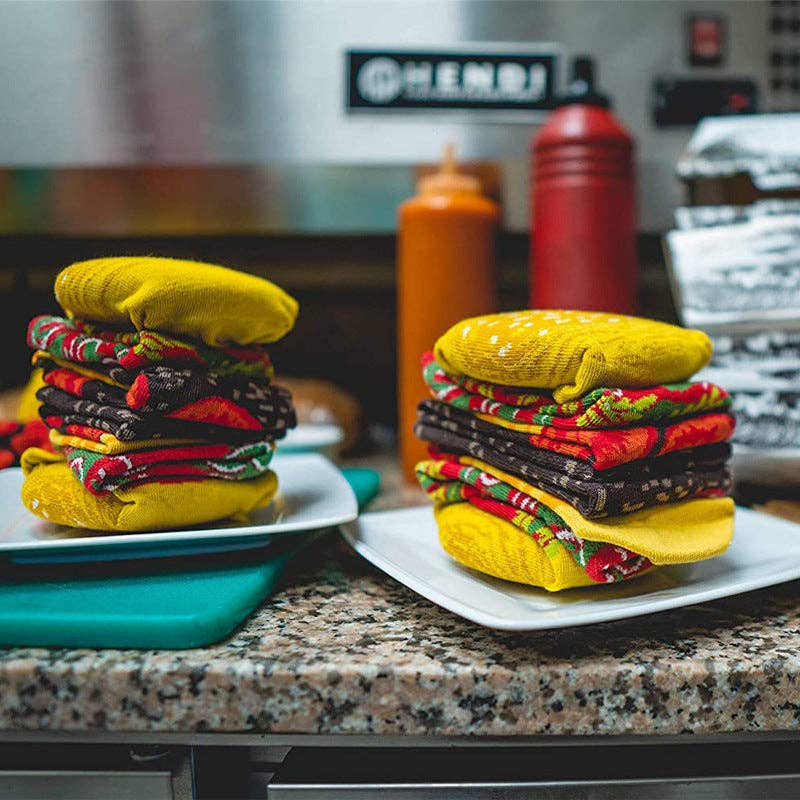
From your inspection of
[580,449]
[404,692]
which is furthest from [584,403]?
[404,692]

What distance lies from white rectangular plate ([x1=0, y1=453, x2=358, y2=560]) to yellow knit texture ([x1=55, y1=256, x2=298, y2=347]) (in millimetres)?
121

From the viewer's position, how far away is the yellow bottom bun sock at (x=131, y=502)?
1.30 ft

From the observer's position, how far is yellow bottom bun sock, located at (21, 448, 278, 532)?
Answer: 40 centimetres

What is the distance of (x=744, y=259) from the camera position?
0.62m

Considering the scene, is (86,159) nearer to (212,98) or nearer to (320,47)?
(212,98)

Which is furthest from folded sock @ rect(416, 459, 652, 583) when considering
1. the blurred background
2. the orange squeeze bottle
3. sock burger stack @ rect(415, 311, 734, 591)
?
the blurred background

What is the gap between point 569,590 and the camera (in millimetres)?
375

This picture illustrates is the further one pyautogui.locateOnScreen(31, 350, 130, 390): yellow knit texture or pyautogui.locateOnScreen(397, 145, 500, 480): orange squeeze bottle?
pyautogui.locateOnScreen(397, 145, 500, 480): orange squeeze bottle

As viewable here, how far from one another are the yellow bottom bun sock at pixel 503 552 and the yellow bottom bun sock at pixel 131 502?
0.14 meters

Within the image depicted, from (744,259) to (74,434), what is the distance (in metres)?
0.57

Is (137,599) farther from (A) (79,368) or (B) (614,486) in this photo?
(B) (614,486)

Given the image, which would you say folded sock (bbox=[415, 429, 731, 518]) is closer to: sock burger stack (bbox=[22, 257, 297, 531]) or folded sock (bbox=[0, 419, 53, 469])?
sock burger stack (bbox=[22, 257, 297, 531])

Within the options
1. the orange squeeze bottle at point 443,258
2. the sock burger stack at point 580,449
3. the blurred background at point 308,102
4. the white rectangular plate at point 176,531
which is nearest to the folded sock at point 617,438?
the sock burger stack at point 580,449

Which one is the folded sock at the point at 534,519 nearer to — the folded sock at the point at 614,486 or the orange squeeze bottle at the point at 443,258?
the folded sock at the point at 614,486
